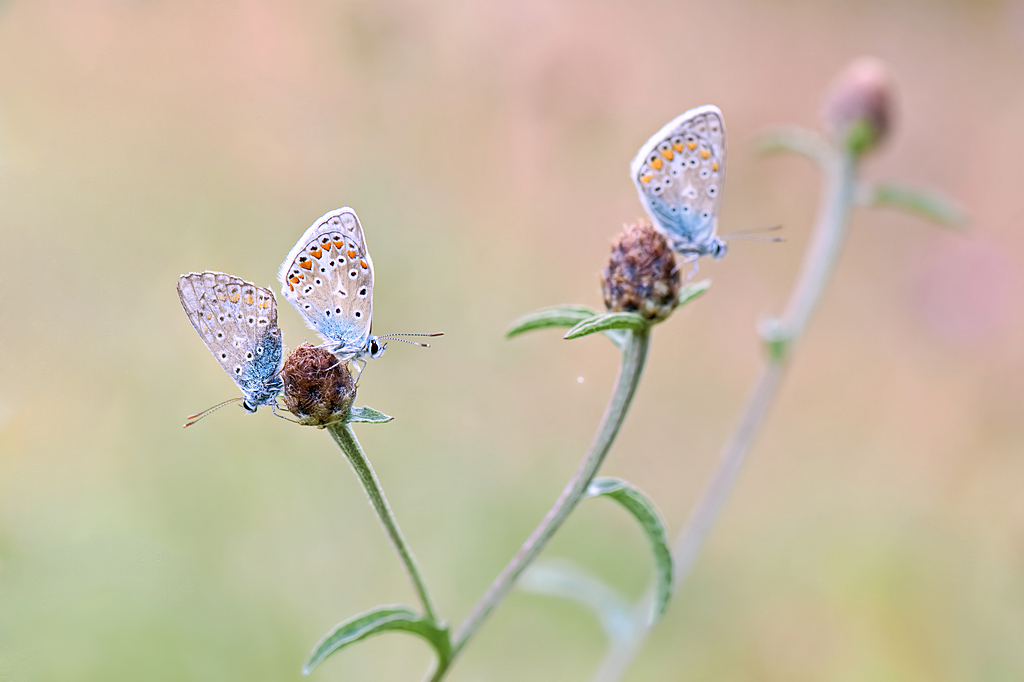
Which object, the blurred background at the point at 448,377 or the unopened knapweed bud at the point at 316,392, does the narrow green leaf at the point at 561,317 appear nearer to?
the unopened knapweed bud at the point at 316,392

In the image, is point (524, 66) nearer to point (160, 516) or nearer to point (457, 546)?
Answer: point (457, 546)

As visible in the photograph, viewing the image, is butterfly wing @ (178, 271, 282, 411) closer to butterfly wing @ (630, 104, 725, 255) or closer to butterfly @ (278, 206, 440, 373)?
butterfly @ (278, 206, 440, 373)

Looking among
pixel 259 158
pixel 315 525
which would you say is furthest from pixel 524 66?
pixel 315 525

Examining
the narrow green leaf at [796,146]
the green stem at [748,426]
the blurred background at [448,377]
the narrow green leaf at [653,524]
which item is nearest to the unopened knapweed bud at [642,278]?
the narrow green leaf at [653,524]

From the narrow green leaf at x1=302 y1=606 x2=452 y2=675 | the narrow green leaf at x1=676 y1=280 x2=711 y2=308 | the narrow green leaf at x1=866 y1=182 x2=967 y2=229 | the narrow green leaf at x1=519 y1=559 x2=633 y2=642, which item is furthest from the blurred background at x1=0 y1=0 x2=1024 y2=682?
the narrow green leaf at x1=676 y1=280 x2=711 y2=308

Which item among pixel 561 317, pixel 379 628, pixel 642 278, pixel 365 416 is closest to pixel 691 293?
pixel 642 278
